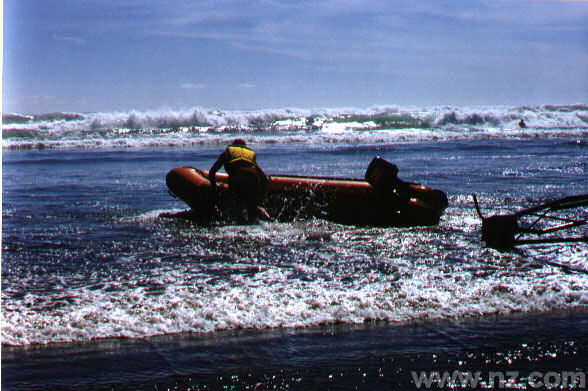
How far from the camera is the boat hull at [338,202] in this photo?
784 centimetres

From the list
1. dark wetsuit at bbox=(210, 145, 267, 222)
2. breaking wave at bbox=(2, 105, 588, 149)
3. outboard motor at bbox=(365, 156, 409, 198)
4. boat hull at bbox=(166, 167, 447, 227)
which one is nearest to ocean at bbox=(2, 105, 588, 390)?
boat hull at bbox=(166, 167, 447, 227)

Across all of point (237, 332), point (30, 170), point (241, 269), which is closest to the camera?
point (237, 332)

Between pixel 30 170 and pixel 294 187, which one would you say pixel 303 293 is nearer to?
pixel 294 187

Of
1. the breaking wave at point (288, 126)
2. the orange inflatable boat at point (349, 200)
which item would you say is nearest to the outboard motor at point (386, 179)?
the orange inflatable boat at point (349, 200)

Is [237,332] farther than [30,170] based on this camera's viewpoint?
No

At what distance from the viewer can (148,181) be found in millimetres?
12688

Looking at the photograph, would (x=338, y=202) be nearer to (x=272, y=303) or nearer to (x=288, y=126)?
(x=272, y=303)

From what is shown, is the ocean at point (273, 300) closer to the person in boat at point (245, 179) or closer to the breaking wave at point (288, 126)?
the person in boat at point (245, 179)

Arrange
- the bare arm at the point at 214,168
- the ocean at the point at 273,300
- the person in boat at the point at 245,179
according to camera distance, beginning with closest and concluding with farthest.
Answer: the ocean at the point at 273,300 < the person in boat at the point at 245,179 < the bare arm at the point at 214,168

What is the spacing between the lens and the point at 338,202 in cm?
805

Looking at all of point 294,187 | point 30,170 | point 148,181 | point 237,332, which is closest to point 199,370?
point 237,332

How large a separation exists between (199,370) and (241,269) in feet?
7.23

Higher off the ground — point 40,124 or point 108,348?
point 40,124

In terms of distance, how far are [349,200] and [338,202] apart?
0.14 meters
